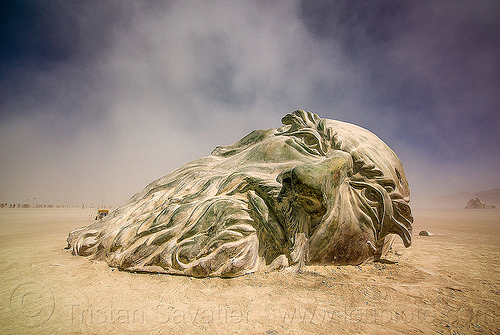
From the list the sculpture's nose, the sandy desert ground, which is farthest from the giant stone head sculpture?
A: the sandy desert ground

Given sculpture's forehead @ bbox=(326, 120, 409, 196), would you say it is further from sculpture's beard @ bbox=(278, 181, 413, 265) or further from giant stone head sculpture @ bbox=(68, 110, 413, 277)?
sculpture's beard @ bbox=(278, 181, 413, 265)

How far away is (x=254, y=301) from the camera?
1747 millimetres

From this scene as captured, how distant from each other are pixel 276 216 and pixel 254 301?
1077 mm

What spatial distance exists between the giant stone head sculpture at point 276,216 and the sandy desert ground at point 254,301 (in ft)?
0.67

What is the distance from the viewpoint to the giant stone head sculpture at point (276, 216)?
2434 mm

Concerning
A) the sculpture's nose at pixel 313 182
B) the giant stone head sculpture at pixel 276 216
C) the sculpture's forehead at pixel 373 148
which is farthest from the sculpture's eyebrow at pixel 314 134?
the sculpture's nose at pixel 313 182

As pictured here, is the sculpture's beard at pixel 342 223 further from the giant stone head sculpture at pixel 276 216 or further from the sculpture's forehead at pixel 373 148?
the sculpture's forehead at pixel 373 148

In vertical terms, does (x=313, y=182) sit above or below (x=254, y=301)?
above

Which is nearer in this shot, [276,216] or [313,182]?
[313,182]

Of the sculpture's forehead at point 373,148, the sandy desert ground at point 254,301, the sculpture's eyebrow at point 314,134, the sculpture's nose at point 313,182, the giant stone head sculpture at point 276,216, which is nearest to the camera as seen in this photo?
the sandy desert ground at point 254,301

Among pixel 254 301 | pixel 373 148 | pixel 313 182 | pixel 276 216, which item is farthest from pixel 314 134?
pixel 254 301

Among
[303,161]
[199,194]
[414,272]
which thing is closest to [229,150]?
[199,194]

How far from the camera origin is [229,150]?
4602 millimetres

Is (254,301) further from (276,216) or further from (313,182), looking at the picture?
(313,182)
